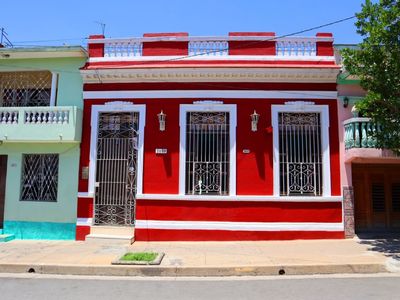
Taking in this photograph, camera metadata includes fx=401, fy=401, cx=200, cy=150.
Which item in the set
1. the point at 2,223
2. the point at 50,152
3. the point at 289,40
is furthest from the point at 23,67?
the point at 289,40

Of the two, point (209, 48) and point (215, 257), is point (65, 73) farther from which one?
point (215, 257)

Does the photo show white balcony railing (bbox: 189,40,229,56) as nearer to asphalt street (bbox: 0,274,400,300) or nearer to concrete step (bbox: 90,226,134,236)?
concrete step (bbox: 90,226,134,236)

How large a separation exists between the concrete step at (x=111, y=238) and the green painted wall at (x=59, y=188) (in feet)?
2.93

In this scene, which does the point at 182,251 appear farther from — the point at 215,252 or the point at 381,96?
the point at 381,96

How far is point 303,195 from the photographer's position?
35.9 ft

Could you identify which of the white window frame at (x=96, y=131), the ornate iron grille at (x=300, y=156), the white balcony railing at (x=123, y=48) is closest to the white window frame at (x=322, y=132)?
the ornate iron grille at (x=300, y=156)

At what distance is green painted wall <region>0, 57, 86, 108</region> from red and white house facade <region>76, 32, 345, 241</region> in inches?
17.3

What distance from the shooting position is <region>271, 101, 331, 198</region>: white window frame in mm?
10906

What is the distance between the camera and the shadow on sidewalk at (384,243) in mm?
8844

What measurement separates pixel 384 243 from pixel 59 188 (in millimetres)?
8846

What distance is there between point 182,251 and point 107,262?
1.93 m

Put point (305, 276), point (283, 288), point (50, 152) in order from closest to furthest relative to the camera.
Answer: point (283, 288) → point (305, 276) → point (50, 152)

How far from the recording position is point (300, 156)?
36.5 feet

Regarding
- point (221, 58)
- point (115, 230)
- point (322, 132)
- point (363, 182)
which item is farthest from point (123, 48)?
point (363, 182)
